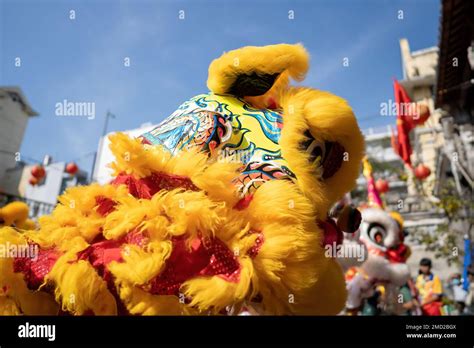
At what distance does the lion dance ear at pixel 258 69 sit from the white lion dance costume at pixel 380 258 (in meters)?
2.42

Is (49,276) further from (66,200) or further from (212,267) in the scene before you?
(212,267)

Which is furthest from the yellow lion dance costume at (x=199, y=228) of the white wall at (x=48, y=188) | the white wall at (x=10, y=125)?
the white wall at (x=48, y=188)

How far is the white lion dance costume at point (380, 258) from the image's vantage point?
11.1 feet

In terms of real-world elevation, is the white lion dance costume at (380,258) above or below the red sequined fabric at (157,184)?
below

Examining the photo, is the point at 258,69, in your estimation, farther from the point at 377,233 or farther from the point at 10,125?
the point at 10,125

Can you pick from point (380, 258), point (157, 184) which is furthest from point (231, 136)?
point (380, 258)

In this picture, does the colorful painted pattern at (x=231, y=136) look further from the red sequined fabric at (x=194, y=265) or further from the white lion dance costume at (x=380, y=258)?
the white lion dance costume at (x=380, y=258)

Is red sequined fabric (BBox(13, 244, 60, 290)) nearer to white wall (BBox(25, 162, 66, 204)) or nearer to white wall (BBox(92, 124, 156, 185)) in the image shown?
white wall (BBox(92, 124, 156, 185))

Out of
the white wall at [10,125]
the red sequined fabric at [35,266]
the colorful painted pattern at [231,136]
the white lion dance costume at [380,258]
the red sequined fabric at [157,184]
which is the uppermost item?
the white wall at [10,125]

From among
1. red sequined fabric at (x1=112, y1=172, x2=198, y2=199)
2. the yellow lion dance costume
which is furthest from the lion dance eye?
red sequined fabric at (x1=112, y1=172, x2=198, y2=199)

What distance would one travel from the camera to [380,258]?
3.40 m

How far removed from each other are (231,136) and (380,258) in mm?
2798
